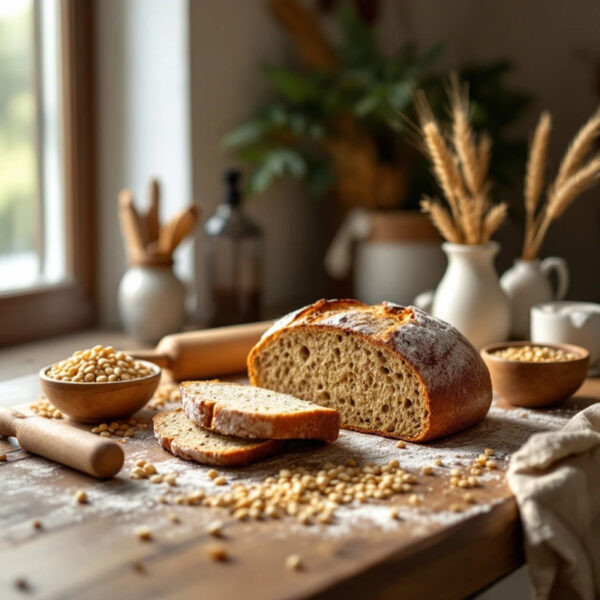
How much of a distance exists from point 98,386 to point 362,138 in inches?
56.4

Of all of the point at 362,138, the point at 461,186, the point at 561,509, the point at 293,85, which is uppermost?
the point at 293,85

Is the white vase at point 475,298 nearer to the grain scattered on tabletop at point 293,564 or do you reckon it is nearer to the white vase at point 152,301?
the white vase at point 152,301

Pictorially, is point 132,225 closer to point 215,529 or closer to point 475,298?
point 475,298

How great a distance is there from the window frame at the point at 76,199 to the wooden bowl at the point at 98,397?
34.9 inches

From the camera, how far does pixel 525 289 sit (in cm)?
218

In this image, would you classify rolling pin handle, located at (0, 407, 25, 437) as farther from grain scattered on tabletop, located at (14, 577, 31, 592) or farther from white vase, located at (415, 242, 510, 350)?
white vase, located at (415, 242, 510, 350)

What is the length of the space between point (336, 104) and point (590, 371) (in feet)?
3.58

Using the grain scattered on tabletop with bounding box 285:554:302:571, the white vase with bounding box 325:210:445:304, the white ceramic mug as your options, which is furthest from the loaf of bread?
the white vase with bounding box 325:210:445:304

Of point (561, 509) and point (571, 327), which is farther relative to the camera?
point (571, 327)

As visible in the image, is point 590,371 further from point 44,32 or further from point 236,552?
point 44,32

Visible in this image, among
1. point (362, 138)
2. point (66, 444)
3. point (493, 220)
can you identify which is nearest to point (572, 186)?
point (493, 220)

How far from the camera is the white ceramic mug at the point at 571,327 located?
6.25 feet

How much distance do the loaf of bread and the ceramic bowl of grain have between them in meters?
0.23

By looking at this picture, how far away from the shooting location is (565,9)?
10.8 ft
